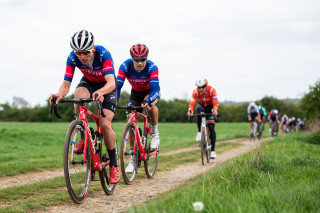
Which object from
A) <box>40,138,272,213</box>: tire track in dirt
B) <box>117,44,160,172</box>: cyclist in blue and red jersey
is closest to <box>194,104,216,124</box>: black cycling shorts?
<box>40,138,272,213</box>: tire track in dirt

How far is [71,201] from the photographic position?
15.6 feet

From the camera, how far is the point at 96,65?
5.30 metres

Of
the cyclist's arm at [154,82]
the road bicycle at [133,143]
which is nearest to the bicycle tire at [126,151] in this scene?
the road bicycle at [133,143]

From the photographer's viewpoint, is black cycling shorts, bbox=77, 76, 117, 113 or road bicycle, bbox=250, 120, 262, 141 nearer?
black cycling shorts, bbox=77, 76, 117, 113

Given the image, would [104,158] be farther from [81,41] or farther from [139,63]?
[139,63]

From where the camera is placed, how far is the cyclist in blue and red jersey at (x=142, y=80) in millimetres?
6664

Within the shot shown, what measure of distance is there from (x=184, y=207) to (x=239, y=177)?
2.05 m

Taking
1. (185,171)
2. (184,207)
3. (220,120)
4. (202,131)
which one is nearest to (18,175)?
(185,171)

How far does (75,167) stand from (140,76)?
2.99 meters

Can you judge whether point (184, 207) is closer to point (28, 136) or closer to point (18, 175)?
point (18, 175)

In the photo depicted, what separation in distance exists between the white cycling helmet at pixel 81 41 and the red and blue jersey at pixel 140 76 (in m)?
2.22

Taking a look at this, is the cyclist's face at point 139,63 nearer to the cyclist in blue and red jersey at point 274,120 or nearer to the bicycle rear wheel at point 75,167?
the bicycle rear wheel at point 75,167

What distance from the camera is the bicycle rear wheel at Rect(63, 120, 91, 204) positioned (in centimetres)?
432

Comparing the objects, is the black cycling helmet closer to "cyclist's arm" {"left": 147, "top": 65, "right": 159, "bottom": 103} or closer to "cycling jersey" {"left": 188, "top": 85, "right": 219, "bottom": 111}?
"cyclist's arm" {"left": 147, "top": 65, "right": 159, "bottom": 103}
